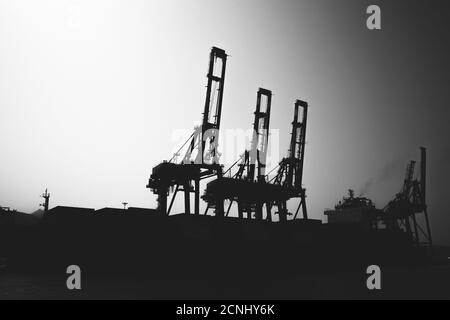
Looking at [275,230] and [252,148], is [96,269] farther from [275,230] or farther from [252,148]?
[252,148]

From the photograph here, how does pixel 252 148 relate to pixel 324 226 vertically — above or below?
above

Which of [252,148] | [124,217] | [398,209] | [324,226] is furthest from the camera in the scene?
[398,209]

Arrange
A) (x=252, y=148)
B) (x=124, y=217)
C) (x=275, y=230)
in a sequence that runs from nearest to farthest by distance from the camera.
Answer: (x=124, y=217)
(x=275, y=230)
(x=252, y=148)

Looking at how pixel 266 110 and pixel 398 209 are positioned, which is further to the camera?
pixel 398 209

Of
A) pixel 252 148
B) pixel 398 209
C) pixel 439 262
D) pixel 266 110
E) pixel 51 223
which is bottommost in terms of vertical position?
pixel 439 262

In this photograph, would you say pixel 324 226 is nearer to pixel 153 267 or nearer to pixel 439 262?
pixel 153 267

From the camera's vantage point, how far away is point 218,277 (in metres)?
26.1

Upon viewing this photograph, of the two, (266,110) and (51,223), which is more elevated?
(266,110)

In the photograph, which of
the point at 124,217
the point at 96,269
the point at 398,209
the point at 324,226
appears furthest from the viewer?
the point at 398,209
